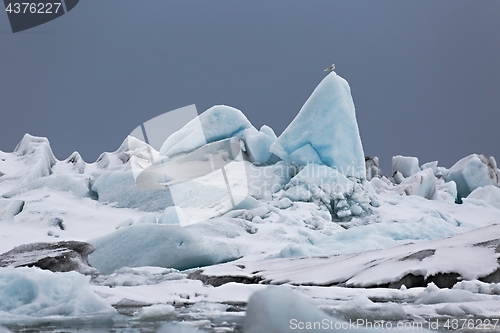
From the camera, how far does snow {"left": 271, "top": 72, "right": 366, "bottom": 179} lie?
16.0 meters

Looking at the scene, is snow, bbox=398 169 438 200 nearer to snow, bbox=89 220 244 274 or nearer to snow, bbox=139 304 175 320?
snow, bbox=89 220 244 274

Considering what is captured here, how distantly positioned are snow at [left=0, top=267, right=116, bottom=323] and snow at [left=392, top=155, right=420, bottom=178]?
76.5 feet

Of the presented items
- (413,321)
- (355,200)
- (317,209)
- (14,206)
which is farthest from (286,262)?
(14,206)

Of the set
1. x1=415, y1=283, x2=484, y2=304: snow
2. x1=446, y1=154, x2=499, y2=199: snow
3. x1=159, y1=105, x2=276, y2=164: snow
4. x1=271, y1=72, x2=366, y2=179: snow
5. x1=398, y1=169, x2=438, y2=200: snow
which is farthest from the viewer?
x1=446, y1=154, x2=499, y2=199: snow

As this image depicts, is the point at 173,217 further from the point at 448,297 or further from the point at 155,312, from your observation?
the point at 448,297

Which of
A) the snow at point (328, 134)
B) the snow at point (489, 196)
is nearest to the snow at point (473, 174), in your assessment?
the snow at point (489, 196)

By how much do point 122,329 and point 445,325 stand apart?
195 centimetres

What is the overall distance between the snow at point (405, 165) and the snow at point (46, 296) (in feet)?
76.5

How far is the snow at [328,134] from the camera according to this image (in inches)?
632

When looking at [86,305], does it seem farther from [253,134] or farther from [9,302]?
[253,134]

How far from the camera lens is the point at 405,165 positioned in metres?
25.6

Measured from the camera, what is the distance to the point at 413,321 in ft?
10.2

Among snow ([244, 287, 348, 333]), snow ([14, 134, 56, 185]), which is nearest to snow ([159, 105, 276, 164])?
snow ([14, 134, 56, 185])

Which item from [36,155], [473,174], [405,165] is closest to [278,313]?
[36,155]
